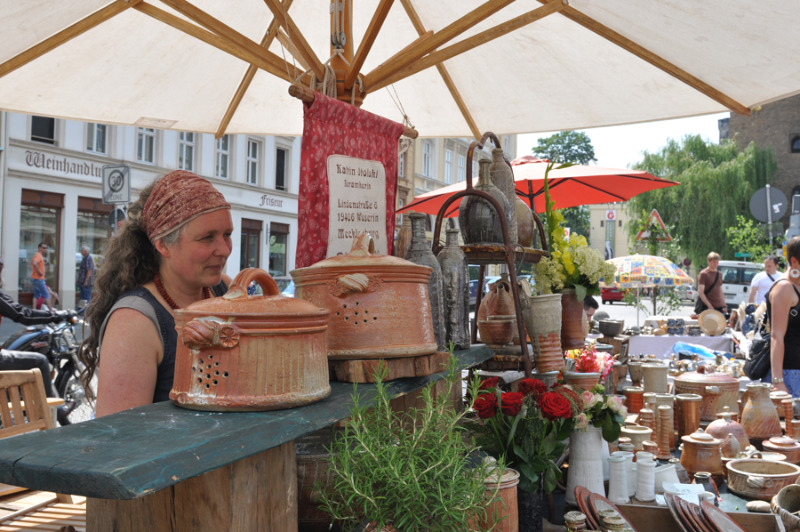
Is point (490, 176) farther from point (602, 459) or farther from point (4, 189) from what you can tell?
point (4, 189)

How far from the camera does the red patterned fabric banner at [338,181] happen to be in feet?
6.97

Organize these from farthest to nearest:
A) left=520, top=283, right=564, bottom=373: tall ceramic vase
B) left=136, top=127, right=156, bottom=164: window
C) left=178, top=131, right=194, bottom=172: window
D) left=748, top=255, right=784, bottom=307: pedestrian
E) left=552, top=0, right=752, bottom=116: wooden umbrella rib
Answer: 1. left=178, top=131, right=194, bottom=172: window
2. left=136, top=127, right=156, bottom=164: window
3. left=748, top=255, right=784, bottom=307: pedestrian
4. left=552, top=0, right=752, bottom=116: wooden umbrella rib
5. left=520, top=283, right=564, bottom=373: tall ceramic vase

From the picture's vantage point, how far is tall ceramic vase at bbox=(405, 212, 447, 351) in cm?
203

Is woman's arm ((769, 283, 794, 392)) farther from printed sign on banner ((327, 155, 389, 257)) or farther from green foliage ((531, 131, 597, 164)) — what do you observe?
green foliage ((531, 131, 597, 164))

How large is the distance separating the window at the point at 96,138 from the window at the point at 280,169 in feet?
22.1

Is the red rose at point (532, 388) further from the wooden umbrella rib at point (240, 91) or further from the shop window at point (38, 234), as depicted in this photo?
the shop window at point (38, 234)

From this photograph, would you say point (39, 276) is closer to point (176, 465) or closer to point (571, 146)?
point (176, 465)

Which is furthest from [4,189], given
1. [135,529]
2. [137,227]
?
[135,529]

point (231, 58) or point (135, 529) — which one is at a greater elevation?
point (231, 58)

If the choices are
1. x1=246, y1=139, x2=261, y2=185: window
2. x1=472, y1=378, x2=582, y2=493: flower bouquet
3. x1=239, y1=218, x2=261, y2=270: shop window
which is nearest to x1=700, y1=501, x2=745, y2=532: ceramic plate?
x1=472, y1=378, x2=582, y2=493: flower bouquet

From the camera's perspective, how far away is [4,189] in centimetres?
1326

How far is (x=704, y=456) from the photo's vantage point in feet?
9.35

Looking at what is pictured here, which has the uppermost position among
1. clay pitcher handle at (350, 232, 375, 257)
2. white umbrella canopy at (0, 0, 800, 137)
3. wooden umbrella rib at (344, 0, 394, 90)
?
white umbrella canopy at (0, 0, 800, 137)

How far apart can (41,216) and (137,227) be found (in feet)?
47.4
